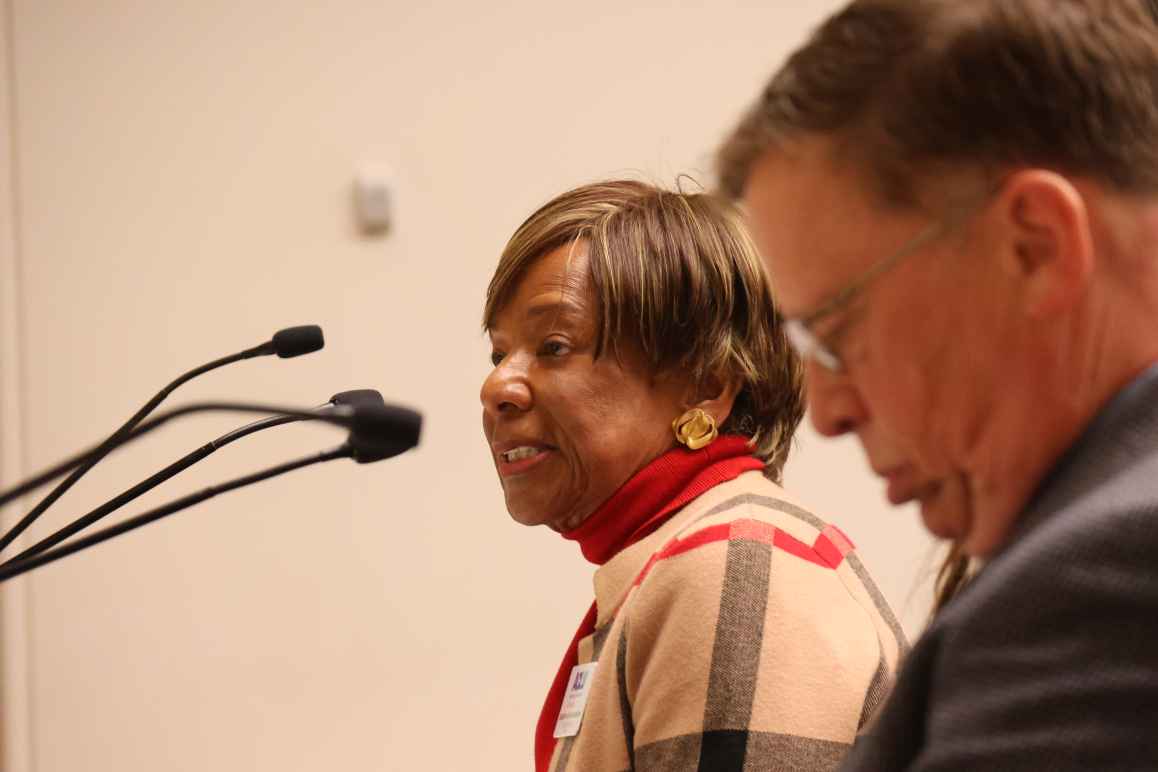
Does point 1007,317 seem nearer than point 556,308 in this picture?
Yes

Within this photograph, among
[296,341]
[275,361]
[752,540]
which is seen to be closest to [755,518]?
[752,540]

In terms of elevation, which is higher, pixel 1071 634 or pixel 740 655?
pixel 1071 634

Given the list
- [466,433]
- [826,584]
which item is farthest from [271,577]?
[826,584]

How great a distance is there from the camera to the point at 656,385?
1651 millimetres

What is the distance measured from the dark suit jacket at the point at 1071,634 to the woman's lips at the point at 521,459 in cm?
97

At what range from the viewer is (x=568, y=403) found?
164 centimetres

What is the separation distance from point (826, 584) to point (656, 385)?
1.20 feet

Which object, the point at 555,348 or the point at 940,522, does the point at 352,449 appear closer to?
the point at 940,522

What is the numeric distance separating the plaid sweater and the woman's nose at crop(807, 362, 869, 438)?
0.48m

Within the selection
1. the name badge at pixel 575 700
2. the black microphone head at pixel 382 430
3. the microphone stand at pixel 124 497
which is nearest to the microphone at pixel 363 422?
the black microphone head at pixel 382 430

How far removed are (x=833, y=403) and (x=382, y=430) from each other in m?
0.31

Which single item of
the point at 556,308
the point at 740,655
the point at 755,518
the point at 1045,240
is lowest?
the point at 740,655

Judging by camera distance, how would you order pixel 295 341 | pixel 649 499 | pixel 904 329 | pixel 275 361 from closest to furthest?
pixel 904 329
pixel 295 341
pixel 649 499
pixel 275 361

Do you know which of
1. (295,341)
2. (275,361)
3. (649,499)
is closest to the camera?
(295,341)
